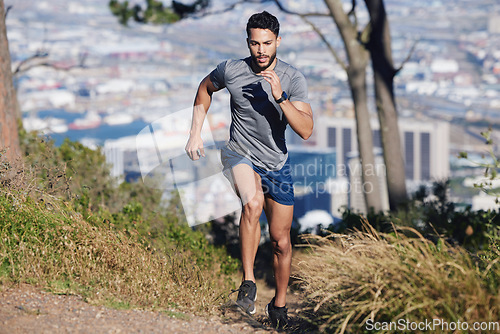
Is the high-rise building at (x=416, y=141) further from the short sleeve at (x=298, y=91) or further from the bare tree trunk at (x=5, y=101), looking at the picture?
the short sleeve at (x=298, y=91)

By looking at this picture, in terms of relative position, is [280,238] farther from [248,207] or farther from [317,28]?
[317,28]

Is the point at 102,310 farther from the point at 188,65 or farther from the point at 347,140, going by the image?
the point at 188,65

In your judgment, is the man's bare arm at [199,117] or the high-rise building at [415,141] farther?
the high-rise building at [415,141]

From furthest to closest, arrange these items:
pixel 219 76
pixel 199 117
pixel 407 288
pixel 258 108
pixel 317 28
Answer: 1. pixel 317 28
2. pixel 199 117
3. pixel 219 76
4. pixel 258 108
5. pixel 407 288

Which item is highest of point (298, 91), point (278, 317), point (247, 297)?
point (298, 91)

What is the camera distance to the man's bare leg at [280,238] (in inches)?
169

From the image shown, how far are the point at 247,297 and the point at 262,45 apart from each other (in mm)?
1741

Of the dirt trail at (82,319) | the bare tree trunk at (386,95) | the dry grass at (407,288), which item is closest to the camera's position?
the dry grass at (407,288)

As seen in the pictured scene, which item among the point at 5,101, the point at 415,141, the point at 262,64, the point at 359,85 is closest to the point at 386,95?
the point at 359,85

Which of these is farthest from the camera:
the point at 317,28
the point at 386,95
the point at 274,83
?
the point at 317,28

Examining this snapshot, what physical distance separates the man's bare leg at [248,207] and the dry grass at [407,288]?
0.81 metres

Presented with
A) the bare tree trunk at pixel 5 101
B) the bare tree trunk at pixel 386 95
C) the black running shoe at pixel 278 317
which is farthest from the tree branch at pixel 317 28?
the black running shoe at pixel 278 317

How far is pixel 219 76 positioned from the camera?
4.31m

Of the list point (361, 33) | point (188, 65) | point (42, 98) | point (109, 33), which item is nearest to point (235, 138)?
point (361, 33)
